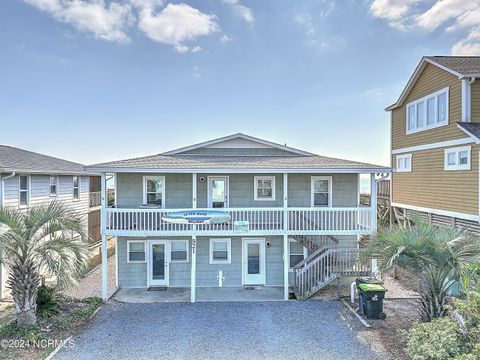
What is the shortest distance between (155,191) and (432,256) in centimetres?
1025

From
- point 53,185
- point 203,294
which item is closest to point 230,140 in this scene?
point 203,294

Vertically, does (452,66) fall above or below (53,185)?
above

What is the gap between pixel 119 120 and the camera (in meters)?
21.9

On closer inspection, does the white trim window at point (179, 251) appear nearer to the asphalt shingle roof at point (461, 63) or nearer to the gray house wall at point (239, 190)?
the gray house wall at point (239, 190)

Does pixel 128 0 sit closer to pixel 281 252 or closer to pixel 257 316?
pixel 281 252

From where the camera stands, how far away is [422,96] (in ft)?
47.0

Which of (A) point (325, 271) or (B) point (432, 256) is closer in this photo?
(B) point (432, 256)

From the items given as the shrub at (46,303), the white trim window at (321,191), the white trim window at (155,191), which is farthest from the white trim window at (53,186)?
the white trim window at (321,191)

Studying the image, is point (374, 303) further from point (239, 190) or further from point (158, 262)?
point (158, 262)

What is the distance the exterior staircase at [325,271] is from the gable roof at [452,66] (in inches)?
327

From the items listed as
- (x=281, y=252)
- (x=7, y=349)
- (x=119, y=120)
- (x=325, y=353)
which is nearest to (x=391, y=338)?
(x=325, y=353)

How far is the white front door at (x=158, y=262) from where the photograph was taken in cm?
1260

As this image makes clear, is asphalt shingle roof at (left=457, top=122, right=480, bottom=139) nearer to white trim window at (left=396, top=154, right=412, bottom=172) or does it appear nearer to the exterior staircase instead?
white trim window at (left=396, top=154, right=412, bottom=172)

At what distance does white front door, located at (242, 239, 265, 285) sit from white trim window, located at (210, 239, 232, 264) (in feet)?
2.19
